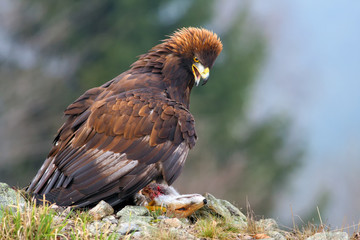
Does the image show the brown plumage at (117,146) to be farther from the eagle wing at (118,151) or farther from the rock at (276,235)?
the rock at (276,235)

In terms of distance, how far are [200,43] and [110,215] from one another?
285 centimetres

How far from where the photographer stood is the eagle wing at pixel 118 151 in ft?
21.0

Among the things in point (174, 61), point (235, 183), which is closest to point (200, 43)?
point (174, 61)

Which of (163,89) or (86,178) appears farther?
(163,89)

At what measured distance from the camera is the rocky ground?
512 cm

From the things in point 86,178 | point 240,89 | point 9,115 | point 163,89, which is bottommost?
point 86,178

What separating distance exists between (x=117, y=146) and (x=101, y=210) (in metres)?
0.95

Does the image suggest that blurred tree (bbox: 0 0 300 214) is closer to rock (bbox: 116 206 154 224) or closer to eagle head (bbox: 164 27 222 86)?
eagle head (bbox: 164 27 222 86)

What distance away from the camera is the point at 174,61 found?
7699 mm

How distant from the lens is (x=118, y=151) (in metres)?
6.61

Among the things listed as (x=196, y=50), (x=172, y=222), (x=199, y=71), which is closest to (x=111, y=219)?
(x=172, y=222)

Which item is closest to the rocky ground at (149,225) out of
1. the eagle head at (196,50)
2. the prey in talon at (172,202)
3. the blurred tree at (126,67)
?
the prey in talon at (172,202)

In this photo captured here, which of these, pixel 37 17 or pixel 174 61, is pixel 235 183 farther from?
pixel 174 61

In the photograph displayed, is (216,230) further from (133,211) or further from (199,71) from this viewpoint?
(199,71)
